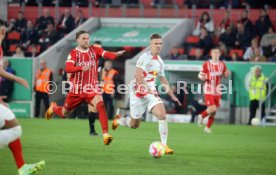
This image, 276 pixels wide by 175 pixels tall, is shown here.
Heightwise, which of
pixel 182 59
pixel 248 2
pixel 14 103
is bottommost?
pixel 14 103

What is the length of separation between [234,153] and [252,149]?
113cm

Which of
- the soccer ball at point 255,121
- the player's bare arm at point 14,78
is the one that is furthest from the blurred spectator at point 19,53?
the player's bare arm at point 14,78

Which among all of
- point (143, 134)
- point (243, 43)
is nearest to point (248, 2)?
point (243, 43)

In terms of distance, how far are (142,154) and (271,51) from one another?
14.3 m

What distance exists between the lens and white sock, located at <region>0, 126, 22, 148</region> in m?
9.04

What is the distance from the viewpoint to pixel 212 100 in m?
20.0

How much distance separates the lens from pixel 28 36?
1188 inches

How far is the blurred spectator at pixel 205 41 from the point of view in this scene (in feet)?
88.8

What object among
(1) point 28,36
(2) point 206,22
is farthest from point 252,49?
(1) point 28,36

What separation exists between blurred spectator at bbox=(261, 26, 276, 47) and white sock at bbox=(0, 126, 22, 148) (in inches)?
734

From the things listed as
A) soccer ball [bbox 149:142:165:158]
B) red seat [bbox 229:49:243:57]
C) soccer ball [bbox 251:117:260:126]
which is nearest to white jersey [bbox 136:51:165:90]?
soccer ball [bbox 149:142:165:158]

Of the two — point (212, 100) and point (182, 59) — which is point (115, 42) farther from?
point (212, 100)

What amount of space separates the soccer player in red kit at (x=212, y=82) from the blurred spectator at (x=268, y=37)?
6687mm

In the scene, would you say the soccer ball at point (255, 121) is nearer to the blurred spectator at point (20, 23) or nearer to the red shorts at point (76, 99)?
the red shorts at point (76, 99)
